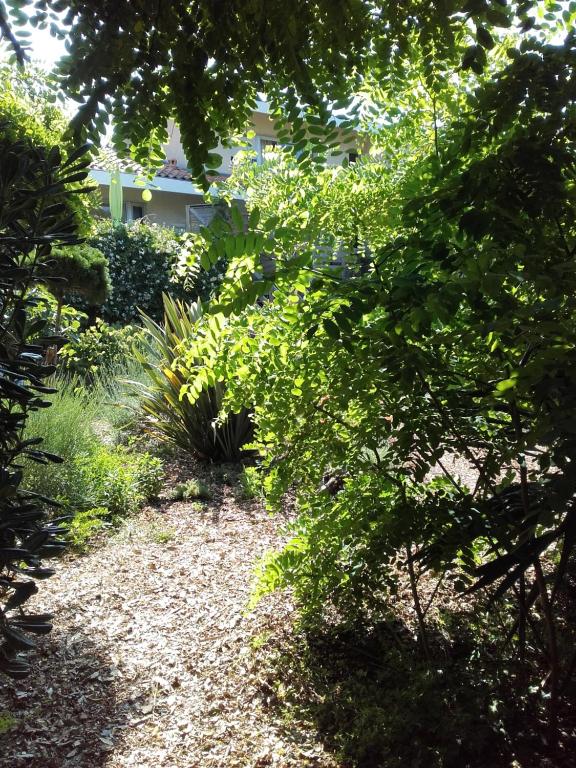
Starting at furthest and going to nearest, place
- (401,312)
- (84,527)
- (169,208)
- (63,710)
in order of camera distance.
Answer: (169,208) < (84,527) < (63,710) < (401,312)

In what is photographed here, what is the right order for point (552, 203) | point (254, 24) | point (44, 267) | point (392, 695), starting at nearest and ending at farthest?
point (44, 267), point (254, 24), point (552, 203), point (392, 695)

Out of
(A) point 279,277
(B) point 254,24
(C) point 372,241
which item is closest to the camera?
(B) point 254,24

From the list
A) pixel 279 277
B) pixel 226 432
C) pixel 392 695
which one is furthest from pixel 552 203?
pixel 226 432

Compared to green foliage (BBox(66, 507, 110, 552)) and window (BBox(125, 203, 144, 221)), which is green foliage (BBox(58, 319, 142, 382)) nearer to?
green foliage (BBox(66, 507, 110, 552))

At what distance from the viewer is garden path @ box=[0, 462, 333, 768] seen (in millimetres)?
2742

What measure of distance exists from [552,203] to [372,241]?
132cm

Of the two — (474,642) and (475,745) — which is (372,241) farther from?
(475,745)

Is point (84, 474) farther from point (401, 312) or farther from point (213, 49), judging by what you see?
point (213, 49)

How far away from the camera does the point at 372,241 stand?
3287 millimetres

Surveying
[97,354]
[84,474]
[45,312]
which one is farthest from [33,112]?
[97,354]

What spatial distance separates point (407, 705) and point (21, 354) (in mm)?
2004

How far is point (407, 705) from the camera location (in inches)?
103

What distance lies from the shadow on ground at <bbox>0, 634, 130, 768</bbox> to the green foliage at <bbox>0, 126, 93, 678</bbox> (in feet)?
Answer: 4.28

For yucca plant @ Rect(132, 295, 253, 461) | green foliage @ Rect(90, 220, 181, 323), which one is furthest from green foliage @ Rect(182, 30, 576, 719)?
green foliage @ Rect(90, 220, 181, 323)
